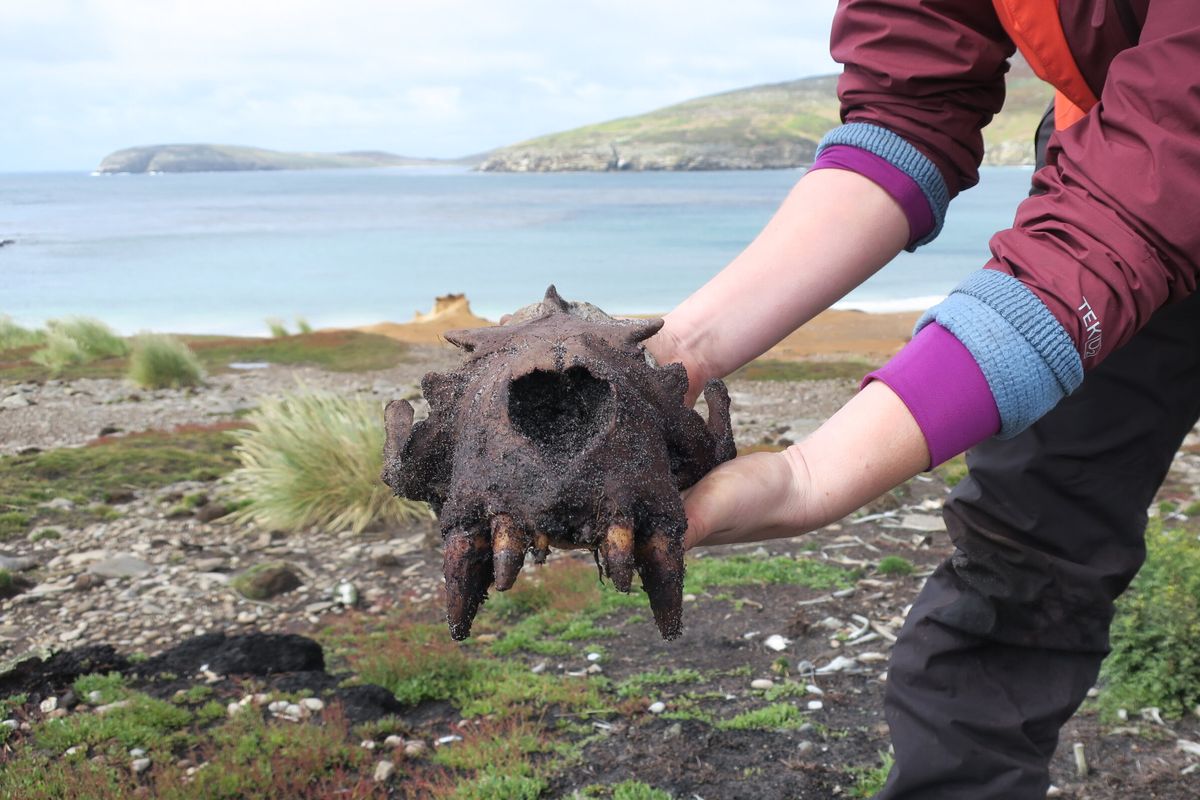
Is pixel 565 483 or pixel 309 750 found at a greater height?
pixel 565 483

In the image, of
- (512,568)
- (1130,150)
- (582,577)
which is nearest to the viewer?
(1130,150)

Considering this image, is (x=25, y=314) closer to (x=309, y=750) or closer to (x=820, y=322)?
(x=820, y=322)

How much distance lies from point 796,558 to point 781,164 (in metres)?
144

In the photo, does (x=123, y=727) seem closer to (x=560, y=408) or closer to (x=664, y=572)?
(x=560, y=408)

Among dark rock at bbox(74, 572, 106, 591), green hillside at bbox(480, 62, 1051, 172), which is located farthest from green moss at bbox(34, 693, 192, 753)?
green hillside at bbox(480, 62, 1051, 172)

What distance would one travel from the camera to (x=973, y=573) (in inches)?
117

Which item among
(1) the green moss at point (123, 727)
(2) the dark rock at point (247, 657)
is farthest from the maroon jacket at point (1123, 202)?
(2) the dark rock at point (247, 657)

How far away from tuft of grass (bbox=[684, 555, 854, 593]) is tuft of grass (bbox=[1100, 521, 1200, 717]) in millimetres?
1948

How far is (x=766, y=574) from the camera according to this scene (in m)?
6.66

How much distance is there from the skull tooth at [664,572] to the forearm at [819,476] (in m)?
0.08

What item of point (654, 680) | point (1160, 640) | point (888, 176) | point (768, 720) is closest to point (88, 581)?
point (654, 680)

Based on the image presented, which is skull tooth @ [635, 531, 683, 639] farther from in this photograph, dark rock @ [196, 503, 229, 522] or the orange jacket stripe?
dark rock @ [196, 503, 229, 522]

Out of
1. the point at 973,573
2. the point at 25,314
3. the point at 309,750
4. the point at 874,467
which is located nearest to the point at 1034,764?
the point at 973,573

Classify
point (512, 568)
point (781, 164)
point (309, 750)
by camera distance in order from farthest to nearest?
point (781, 164)
point (309, 750)
point (512, 568)
